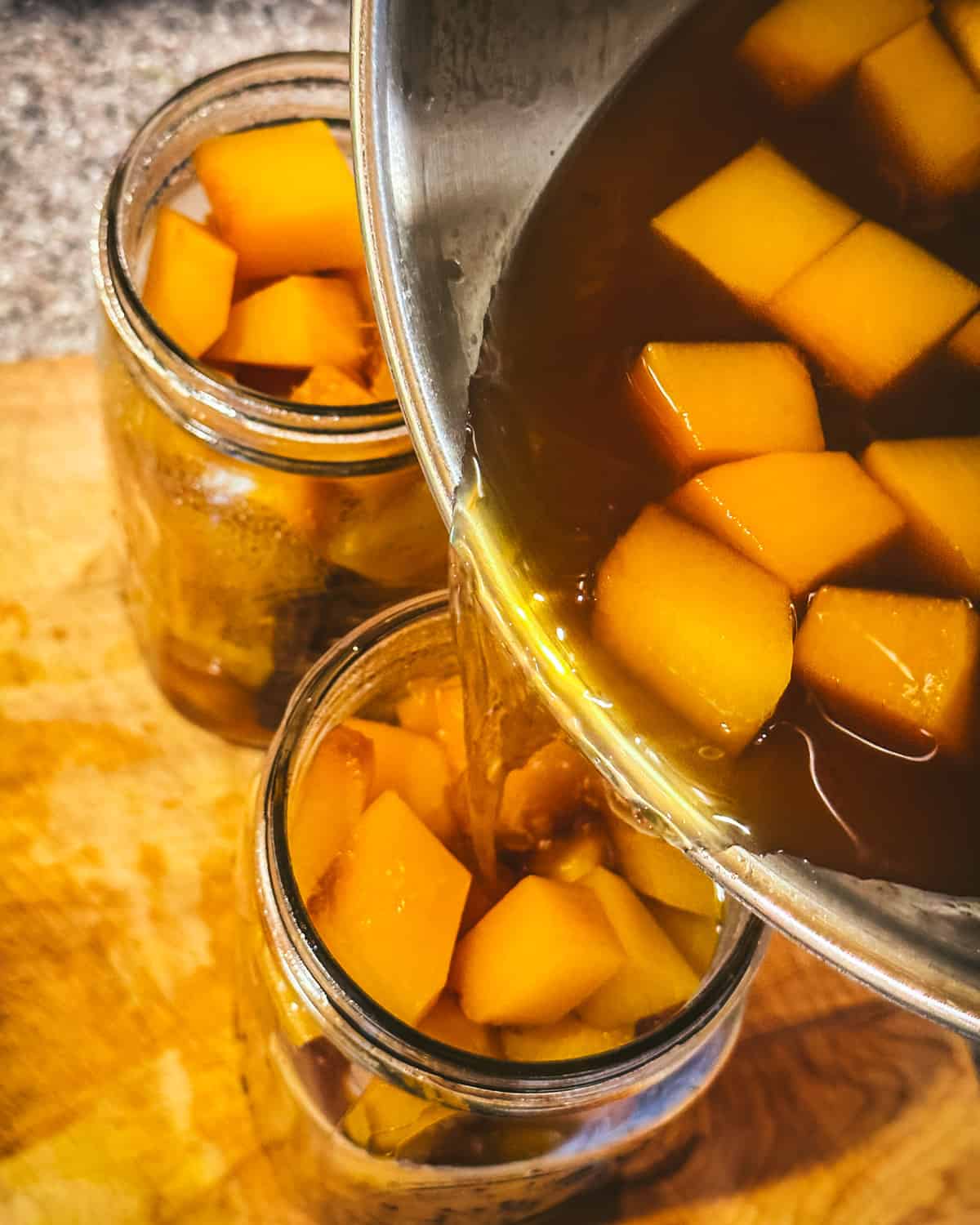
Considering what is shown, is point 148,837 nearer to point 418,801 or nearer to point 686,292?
point 418,801

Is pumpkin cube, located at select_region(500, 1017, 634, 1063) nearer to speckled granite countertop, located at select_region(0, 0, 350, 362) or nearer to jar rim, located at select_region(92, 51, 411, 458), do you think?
jar rim, located at select_region(92, 51, 411, 458)

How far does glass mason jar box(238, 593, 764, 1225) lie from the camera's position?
1.79 feet

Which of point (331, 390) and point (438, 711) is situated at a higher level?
point (331, 390)

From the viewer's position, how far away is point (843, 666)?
428 mm

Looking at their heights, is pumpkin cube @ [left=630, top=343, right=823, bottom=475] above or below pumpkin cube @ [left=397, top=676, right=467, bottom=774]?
above

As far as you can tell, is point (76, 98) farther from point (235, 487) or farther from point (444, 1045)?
point (444, 1045)

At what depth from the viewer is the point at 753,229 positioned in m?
0.49

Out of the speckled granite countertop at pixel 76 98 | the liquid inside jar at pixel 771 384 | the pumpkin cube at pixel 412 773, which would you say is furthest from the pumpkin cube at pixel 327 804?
the speckled granite countertop at pixel 76 98

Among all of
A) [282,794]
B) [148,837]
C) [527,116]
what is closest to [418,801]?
[282,794]

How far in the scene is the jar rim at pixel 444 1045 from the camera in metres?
0.53

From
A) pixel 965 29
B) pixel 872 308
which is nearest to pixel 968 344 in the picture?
pixel 872 308

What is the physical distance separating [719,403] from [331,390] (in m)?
0.28

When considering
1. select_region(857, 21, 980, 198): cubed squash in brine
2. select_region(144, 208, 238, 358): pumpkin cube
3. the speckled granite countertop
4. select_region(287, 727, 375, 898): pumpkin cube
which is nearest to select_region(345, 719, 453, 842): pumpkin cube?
select_region(287, 727, 375, 898): pumpkin cube

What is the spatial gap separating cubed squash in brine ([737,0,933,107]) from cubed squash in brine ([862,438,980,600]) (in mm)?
175
